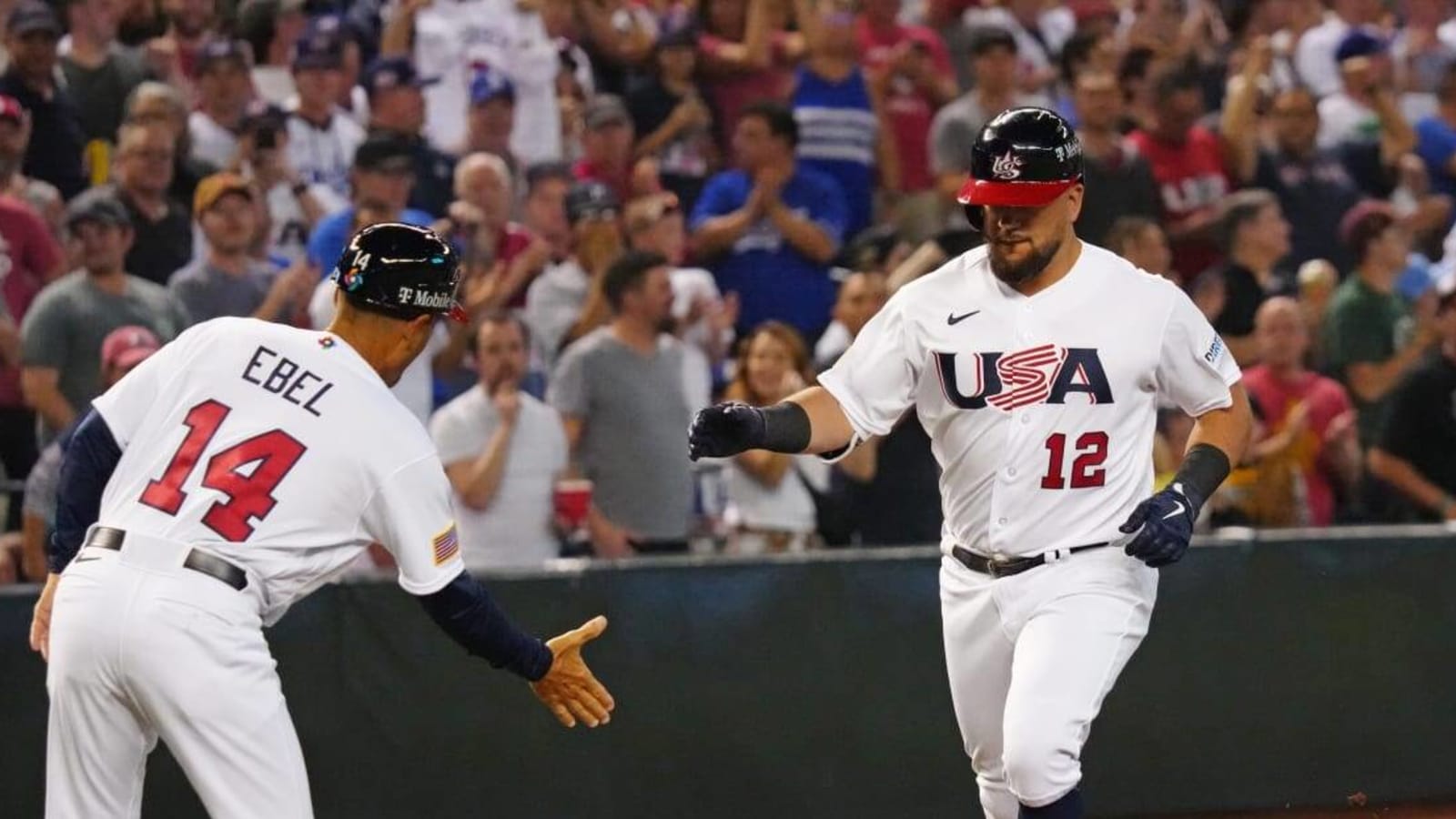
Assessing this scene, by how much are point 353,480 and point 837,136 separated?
7.39 meters

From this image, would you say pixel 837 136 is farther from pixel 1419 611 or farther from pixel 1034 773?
pixel 1034 773

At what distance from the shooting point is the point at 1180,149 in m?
12.4

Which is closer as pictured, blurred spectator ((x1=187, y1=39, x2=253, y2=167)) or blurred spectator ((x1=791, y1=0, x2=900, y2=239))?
blurred spectator ((x1=187, y1=39, x2=253, y2=167))

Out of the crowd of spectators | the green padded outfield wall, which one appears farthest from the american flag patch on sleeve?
the crowd of spectators

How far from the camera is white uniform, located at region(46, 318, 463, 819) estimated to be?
489cm

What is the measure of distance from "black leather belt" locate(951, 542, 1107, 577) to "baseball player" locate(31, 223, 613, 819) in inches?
55.4

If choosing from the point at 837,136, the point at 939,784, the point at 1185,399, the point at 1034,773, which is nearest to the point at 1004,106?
the point at 837,136

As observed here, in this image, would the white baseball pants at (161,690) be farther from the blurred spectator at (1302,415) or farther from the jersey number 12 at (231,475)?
the blurred spectator at (1302,415)

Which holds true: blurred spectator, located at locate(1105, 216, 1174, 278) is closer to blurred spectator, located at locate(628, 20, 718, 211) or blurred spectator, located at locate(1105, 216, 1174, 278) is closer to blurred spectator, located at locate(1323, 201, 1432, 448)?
blurred spectator, located at locate(1323, 201, 1432, 448)

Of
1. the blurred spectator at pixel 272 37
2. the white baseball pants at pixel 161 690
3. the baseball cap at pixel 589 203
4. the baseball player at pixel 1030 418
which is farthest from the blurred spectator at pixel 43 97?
the white baseball pants at pixel 161 690

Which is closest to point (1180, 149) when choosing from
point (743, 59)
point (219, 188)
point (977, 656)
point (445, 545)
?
point (743, 59)

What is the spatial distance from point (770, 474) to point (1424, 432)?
309cm

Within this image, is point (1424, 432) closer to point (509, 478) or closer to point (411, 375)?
point (509, 478)

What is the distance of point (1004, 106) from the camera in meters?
12.1
